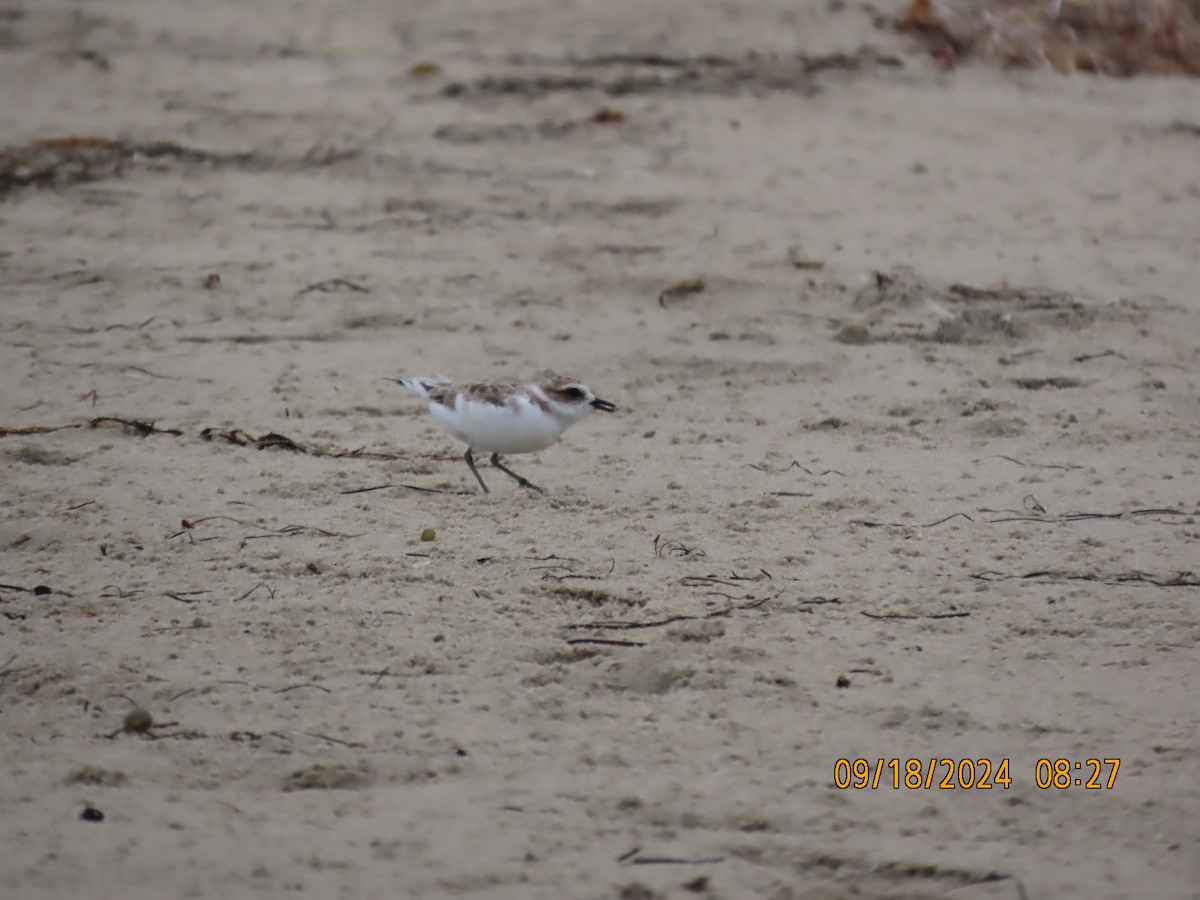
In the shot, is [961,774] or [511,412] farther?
[511,412]

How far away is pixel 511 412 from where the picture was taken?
177 inches

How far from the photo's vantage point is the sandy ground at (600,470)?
3.09m

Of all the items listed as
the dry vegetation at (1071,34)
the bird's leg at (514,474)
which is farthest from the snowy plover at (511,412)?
the dry vegetation at (1071,34)

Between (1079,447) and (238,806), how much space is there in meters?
3.21

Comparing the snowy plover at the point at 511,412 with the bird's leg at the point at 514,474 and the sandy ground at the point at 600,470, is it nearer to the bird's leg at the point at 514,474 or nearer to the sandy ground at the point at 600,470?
the bird's leg at the point at 514,474

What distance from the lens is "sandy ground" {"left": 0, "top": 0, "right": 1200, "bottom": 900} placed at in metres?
3.09

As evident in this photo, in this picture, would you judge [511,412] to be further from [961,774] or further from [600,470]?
[961,774]

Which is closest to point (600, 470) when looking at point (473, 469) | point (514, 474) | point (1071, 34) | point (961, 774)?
point (514, 474)

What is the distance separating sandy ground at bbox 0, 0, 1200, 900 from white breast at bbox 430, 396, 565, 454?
20 centimetres

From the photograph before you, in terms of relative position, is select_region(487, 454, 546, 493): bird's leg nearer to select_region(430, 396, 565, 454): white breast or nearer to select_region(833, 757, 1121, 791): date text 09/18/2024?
select_region(430, 396, 565, 454): white breast

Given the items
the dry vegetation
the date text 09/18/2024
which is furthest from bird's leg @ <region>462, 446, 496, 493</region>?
the dry vegetation

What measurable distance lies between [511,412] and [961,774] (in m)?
1.94

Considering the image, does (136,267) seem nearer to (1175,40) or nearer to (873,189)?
(873,189)

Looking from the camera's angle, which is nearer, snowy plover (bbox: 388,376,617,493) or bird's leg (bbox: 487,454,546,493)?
snowy plover (bbox: 388,376,617,493)
